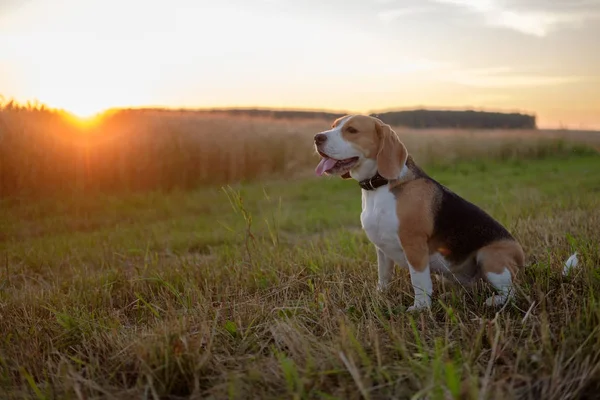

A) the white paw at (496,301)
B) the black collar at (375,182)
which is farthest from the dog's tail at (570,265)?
the black collar at (375,182)

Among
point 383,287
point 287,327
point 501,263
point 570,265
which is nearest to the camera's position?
point 287,327

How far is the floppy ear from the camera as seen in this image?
371 cm

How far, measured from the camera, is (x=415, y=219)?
12.1 ft

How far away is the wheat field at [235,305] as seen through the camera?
98.2 inches

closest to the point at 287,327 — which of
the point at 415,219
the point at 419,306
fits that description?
the point at 419,306

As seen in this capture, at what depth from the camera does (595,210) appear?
20.9 feet

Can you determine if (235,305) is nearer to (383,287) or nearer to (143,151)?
(383,287)

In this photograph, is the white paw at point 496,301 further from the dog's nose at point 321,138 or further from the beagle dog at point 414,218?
the dog's nose at point 321,138

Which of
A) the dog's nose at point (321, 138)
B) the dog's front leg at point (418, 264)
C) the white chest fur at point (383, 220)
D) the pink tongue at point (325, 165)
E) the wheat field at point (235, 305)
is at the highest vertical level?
the dog's nose at point (321, 138)

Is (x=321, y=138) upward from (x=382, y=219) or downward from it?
upward

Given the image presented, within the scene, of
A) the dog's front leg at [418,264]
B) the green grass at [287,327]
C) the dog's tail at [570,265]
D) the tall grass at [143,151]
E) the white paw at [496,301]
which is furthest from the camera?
the tall grass at [143,151]

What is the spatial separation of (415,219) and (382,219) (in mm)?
234

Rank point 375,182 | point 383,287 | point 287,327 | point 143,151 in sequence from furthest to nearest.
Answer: point 143,151 < point 383,287 < point 375,182 < point 287,327

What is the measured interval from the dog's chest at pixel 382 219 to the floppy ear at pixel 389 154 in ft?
0.47
